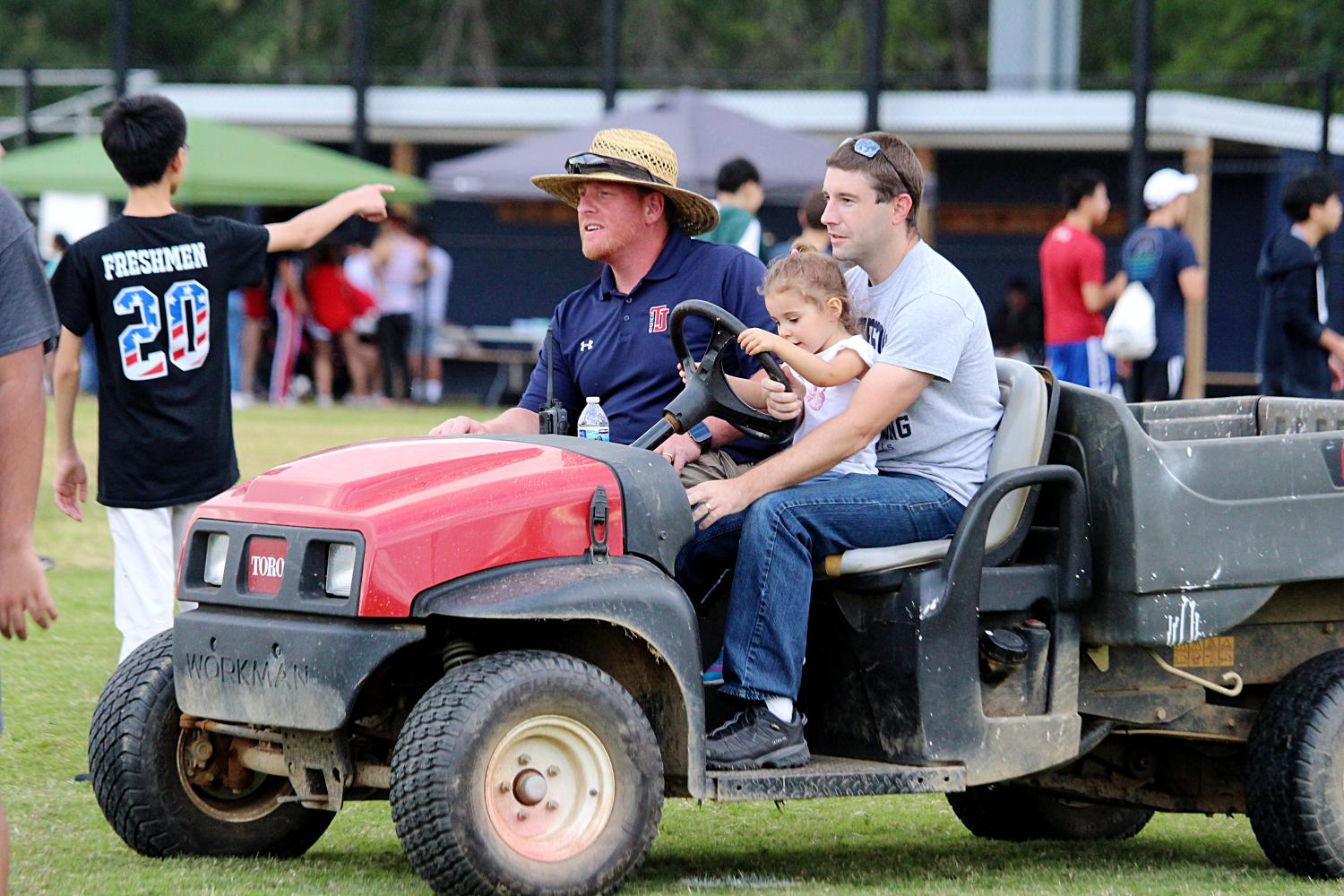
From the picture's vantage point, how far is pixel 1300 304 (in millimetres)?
10133

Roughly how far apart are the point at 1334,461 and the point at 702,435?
1.57m

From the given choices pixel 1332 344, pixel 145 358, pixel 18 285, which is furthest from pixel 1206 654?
pixel 1332 344

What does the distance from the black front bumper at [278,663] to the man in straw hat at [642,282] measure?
87 centimetres

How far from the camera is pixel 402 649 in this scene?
177 inches

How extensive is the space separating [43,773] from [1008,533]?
2.89m

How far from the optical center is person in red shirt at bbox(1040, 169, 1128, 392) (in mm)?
11828

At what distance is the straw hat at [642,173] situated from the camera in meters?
5.17

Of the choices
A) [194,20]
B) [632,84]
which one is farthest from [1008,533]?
[194,20]

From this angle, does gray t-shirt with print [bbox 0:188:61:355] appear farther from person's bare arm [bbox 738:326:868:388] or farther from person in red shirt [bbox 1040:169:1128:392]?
→ person in red shirt [bbox 1040:169:1128:392]

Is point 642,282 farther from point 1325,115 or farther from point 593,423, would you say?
point 1325,115

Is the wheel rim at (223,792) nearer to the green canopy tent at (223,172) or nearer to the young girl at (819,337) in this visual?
the young girl at (819,337)

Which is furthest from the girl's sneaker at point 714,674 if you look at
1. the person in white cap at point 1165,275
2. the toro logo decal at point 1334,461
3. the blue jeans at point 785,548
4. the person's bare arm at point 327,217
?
the person in white cap at point 1165,275

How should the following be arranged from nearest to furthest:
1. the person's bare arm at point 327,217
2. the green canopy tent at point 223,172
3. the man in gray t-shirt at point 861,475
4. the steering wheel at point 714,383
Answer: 1. the man in gray t-shirt at point 861,475
2. the steering wheel at point 714,383
3. the person's bare arm at point 327,217
4. the green canopy tent at point 223,172

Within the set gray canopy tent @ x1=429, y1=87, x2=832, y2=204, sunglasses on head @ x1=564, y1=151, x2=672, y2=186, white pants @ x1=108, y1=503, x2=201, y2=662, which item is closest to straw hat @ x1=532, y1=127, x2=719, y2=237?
sunglasses on head @ x1=564, y1=151, x2=672, y2=186
